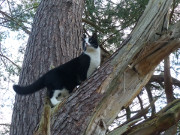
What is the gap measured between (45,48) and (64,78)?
1.13 ft

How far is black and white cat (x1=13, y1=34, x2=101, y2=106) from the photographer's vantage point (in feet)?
7.70

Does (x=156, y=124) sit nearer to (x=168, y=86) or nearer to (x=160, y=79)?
(x=168, y=86)

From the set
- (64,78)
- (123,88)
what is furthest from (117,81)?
(64,78)

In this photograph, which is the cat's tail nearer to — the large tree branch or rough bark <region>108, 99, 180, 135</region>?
rough bark <region>108, 99, 180, 135</region>

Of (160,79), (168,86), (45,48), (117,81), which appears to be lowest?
(160,79)

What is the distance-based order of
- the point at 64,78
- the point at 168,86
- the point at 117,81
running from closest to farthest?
the point at 117,81, the point at 168,86, the point at 64,78

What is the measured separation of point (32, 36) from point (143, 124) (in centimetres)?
162

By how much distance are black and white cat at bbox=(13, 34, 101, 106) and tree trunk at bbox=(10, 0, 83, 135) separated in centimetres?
8

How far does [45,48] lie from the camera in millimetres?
2631

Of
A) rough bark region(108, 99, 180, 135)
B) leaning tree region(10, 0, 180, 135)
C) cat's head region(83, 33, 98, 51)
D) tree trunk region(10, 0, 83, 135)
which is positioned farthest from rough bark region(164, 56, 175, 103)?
tree trunk region(10, 0, 83, 135)

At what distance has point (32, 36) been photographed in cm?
280

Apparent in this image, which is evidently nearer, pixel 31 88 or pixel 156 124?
pixel 156 124

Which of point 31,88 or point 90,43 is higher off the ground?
point 90,43

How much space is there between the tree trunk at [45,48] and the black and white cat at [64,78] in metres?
0.08
